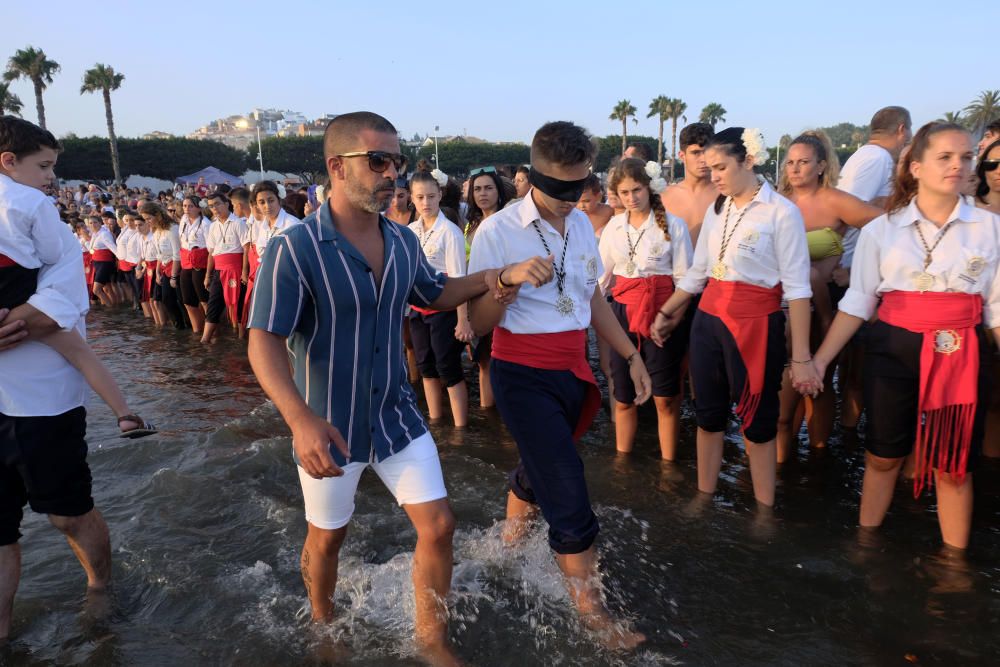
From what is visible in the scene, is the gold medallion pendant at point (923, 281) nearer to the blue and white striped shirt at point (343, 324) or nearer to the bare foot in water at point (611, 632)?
the bare foot in water at point (611, 632)

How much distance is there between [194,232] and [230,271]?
116cm

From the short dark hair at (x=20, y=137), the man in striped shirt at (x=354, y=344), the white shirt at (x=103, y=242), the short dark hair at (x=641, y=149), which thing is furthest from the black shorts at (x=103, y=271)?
the man in striped shirt at (x=354, y=344)

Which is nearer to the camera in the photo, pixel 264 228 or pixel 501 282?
pixel 501 282

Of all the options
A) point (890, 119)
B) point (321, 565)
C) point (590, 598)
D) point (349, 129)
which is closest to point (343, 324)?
point (349, 129)

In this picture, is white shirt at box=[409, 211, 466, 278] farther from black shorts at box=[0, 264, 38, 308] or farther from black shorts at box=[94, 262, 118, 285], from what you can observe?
black shorts at box=[94, 262, 118, 285]

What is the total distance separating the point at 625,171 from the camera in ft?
16.1

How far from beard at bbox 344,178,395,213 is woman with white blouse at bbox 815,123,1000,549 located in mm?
2629

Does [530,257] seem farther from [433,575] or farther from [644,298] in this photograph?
[644,298]

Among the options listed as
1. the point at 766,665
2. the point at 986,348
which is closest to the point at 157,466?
the point at 766,665

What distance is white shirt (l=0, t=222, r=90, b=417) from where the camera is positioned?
120 inches

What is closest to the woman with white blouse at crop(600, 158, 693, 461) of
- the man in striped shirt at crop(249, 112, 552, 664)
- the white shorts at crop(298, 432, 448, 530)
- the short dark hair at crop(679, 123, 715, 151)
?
the short dark hair at crop(679, 123, 715, 151)

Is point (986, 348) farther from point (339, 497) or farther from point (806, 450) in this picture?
point (339, 497)

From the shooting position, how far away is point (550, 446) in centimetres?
323

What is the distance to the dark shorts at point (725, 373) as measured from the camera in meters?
4.12
